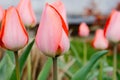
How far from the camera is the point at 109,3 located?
33.2 feet

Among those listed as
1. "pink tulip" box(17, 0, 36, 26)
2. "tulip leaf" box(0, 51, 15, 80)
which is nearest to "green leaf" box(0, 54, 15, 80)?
"tulip leaf" box(0, 51, 15, 80)

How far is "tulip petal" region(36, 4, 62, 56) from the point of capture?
97cm

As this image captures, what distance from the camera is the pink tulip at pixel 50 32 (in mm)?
975

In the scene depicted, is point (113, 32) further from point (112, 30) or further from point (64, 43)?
point (64, 43)

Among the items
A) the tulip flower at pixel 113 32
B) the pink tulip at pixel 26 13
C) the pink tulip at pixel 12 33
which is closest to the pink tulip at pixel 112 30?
the tulip flower at pixel 113 32

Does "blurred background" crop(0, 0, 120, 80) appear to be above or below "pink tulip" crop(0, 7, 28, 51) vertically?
below

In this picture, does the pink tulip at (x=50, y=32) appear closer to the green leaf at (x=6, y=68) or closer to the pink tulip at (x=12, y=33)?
the pink tulip at (x=12, y=33)

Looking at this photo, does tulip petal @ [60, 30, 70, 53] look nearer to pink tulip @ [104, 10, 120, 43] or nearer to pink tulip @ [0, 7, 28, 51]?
pink tulip @ [0, 7, 28, 51]

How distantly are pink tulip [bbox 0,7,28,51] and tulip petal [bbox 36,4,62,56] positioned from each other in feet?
0.14

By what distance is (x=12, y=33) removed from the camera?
1.01 metres

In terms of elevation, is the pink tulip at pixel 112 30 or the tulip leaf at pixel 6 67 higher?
the pink tulip at pixel 112 30

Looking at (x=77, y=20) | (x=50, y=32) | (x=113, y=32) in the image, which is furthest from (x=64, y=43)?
(x=77, y=20)

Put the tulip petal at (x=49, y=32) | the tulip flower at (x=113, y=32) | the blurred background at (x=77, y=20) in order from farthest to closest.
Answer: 1. the blurred background at (x=77, y=20)
2. the tulip flower at (x=113, y=32)
3. the tulip petal at (x=49, y=32)

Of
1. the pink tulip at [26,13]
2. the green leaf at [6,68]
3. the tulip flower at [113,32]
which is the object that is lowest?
the green leaf at [6,68]
